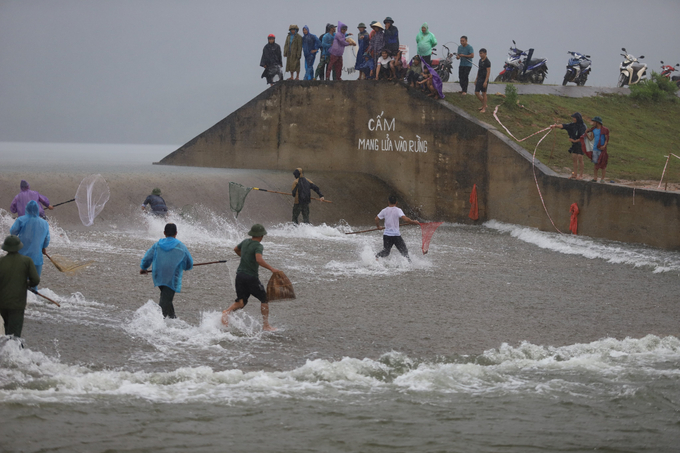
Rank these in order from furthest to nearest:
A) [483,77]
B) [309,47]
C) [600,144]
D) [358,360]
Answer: [309,47] → [483,77] → [600,144] → [358,360]

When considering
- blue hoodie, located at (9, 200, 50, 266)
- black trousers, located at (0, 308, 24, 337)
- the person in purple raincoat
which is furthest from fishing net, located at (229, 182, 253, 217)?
black trousers, located at (0, 308, 24, 337)

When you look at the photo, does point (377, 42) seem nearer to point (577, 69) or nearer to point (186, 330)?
point (577, 69)

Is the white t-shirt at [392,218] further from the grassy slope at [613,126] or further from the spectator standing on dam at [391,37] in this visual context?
the spectator standing on dam at [391,37]

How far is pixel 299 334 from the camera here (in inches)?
395

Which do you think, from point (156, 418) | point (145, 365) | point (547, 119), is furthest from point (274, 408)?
point (547, 119)

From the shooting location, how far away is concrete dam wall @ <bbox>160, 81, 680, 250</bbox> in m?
20.5

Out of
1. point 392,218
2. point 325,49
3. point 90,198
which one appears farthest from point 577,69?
point 90,198

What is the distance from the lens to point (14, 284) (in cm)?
841

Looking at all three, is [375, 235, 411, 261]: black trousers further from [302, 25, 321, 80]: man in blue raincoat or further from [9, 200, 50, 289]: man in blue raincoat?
[302, 25, 321, 80]: man in blue raincoat

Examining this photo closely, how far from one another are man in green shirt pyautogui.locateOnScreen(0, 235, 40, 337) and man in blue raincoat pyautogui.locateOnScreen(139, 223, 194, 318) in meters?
1.51

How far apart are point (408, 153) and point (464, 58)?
354cm

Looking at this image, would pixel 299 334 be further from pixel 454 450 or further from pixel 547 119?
pixel 547 119

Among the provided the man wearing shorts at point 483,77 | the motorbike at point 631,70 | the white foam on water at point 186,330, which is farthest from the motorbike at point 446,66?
the white foam on water at point 186,330

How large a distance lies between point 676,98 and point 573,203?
1578cm
